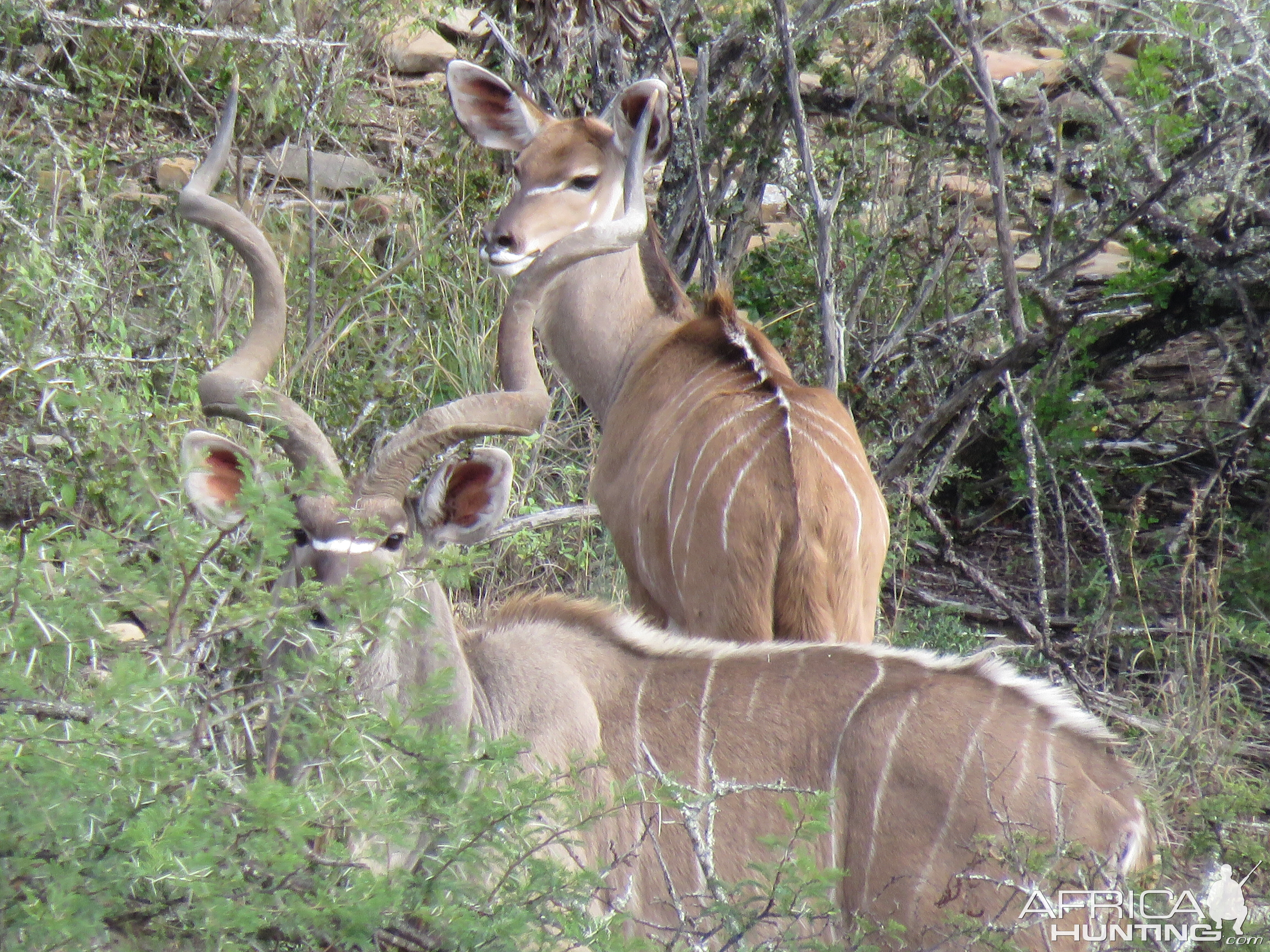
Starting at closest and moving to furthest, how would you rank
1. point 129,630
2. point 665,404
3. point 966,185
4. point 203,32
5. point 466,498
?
point 466,498
point 129,630
point 665,404
point 203,32
point 966,185

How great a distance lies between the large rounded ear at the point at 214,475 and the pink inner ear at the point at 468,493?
0.39 m

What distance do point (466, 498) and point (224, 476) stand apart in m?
0.45

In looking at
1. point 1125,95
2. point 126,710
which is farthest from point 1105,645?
point 126,710

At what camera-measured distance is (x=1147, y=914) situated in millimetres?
1997

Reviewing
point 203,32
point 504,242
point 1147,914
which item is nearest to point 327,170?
point 203,32

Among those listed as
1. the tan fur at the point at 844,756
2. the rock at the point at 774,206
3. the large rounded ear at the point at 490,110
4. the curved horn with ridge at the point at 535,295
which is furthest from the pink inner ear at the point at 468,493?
the rock at the point at 774,206

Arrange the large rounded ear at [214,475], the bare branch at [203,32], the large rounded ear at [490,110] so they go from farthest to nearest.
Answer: the large rounded ear at [490,110]
the bare branch at [203,32]
the large rounded ear at [214,475]

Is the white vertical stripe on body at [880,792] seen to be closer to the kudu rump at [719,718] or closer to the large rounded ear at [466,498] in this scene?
the kudu rump at [719,718]

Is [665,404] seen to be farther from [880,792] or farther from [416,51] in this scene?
[416,51]

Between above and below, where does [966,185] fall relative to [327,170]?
below

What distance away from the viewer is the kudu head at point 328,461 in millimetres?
2373

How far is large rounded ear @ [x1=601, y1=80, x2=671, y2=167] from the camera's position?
12.4 ft

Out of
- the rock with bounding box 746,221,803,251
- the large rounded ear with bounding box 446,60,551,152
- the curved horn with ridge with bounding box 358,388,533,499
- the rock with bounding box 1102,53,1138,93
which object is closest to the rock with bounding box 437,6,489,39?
the rock with bounding box 746,221,803,251

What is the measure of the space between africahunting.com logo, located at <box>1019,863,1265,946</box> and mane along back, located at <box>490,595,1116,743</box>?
34 centimetres
